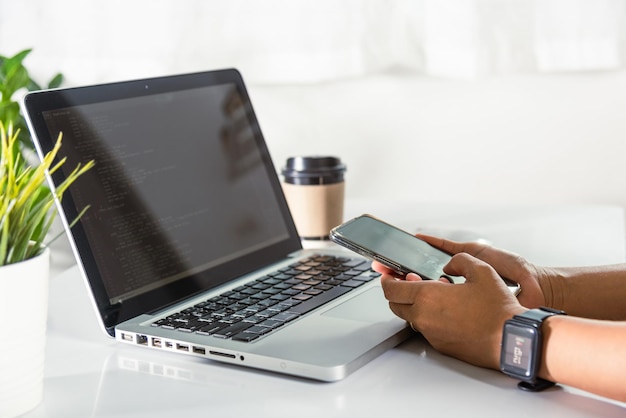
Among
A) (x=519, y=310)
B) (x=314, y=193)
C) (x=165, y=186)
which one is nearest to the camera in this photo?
(x=519, y=310)

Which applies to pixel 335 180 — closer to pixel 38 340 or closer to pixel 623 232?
pixel 623 232

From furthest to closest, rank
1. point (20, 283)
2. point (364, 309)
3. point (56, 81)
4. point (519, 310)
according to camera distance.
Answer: point (56, 81) → point (364, 309) → point (519, 310) → point (20, 283)

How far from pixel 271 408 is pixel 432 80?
142cm

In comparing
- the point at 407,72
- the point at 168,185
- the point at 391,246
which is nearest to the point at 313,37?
the point at 407,72

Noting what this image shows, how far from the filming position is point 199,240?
1153 millimetres

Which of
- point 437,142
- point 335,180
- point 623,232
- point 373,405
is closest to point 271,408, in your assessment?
point 373,405

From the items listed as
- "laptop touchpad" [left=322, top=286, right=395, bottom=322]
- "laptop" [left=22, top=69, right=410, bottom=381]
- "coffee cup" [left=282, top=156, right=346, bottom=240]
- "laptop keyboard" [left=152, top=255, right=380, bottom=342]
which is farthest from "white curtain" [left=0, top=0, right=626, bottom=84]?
"laptop touchpad" [left=322, top=286, right=395, bottom=322]

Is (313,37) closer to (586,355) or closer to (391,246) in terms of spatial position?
(391,246)

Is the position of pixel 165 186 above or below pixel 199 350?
above

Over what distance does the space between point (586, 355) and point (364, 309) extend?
292 mm

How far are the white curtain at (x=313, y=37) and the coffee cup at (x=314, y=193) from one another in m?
0.67

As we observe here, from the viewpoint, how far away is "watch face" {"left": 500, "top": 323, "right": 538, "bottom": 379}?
2.68 ft

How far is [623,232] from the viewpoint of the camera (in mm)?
1490

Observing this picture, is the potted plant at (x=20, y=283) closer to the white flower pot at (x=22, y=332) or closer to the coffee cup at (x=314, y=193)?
the white flower pot at (x=22, y=332)
